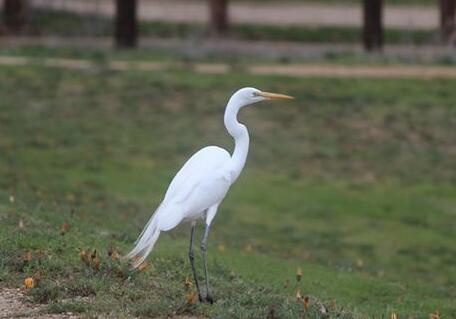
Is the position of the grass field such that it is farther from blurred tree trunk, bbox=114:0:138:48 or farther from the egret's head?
blurred tree trunk, bbox=114:0:138:48

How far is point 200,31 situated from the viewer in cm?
3969

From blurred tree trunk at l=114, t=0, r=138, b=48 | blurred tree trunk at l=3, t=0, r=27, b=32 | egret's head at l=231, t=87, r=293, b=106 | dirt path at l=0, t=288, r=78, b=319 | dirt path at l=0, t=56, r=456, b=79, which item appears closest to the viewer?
dirt path at l=0, t=288, r=78, b=319

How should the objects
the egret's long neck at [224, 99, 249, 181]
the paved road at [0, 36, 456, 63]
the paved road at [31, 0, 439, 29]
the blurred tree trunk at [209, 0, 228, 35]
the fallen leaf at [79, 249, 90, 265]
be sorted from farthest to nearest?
1. the paved road at [31, 0, 439, 29]
2. the blurred tree trunk at [209, 0, 228, 35]
3. the paved road at [0, 36, 456, 63]
4. the fallen leaf at [79, 249, 90, 265]
5. the egret's long neck at [224, 99, 249, 181]

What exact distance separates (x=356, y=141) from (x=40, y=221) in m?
11.8

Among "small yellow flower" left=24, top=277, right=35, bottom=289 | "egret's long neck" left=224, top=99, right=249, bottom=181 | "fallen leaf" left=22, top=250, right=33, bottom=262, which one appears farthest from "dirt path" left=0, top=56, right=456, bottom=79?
"small yellow flower" left=24, top=277, right=35, bottom=289

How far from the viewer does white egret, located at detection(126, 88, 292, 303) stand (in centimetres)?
828

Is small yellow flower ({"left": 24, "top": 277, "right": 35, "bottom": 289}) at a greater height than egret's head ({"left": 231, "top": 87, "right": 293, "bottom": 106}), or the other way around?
egret's head ({"left": 231, "top": 87, "right": 293, "bottom": 106})

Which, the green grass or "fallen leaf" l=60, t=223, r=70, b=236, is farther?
the green grass

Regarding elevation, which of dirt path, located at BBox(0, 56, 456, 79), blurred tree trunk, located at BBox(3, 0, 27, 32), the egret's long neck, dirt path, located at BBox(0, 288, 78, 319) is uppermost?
the egret's long neck

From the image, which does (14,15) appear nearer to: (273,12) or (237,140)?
(273,12)

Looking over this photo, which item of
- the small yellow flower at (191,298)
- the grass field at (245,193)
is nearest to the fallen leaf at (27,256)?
the grass field at (245,193)

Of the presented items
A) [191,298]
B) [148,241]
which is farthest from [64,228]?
[191,298]

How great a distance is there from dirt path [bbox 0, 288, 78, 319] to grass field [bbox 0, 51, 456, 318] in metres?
0.09

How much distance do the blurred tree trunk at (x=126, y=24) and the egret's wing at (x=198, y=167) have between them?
22599 millimetres
